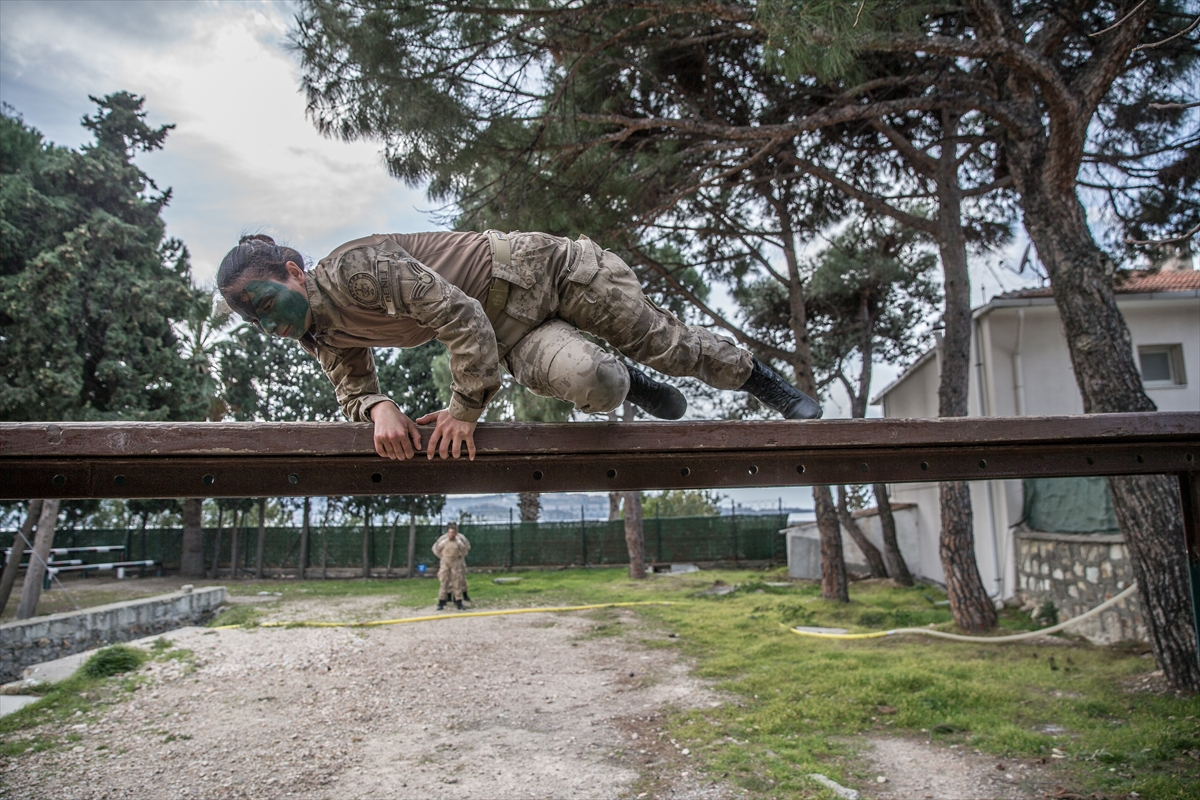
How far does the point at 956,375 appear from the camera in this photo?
26.3ft

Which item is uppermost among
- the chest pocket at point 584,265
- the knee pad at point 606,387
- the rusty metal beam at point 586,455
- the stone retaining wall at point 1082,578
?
the chest pocket at point 584,265

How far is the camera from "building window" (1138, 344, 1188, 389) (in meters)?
10.6

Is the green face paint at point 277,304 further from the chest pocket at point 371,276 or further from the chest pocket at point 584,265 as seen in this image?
the chest pocket at point 584,265

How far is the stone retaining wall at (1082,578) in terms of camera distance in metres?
6.93

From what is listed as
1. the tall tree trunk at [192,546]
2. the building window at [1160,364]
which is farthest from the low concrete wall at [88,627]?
the building window at [1160,364]

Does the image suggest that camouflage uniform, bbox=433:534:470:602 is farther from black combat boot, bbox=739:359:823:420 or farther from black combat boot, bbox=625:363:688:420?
black combat boot, bbox=739:359:823:420

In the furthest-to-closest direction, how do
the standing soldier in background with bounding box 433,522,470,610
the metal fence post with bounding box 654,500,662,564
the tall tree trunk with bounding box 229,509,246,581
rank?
1. the metal fence post with bounding box 654,500,662,564
2. the tall tree trunk with bounding box 229,509,246,581
3. the standing soldier in background with bounding box 433,522,470,610

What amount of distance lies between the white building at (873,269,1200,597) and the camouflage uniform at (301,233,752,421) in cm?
872

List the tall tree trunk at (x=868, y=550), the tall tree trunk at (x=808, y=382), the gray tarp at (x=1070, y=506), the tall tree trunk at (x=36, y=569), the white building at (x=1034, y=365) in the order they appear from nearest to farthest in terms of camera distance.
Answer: the gray tarp at (x=1070, y=506)
the white building at (x=1034, y=365)
the tall tree trunk at (x=808, y=382)
the tall tree trunk at (x=36, y=569)
the tall tree trunk at (x=868, y=550)

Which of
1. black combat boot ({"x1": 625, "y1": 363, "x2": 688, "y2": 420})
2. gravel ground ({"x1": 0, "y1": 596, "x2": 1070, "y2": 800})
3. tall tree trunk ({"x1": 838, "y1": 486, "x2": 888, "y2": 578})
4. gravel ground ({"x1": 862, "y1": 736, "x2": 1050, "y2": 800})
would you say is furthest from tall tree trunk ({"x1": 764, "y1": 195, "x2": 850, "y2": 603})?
black combat boot ({"x1": 625, "y1": 363, "x2": 688, "y2": 420})

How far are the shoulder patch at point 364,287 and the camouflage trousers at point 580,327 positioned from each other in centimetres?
41

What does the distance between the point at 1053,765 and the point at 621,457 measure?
132 inches

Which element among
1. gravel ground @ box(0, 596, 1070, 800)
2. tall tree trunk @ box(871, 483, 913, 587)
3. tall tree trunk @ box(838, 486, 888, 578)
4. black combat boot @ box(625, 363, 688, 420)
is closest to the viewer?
black combat boot @ box(625, 363, 688, 420)

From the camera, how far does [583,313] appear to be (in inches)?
99.2
